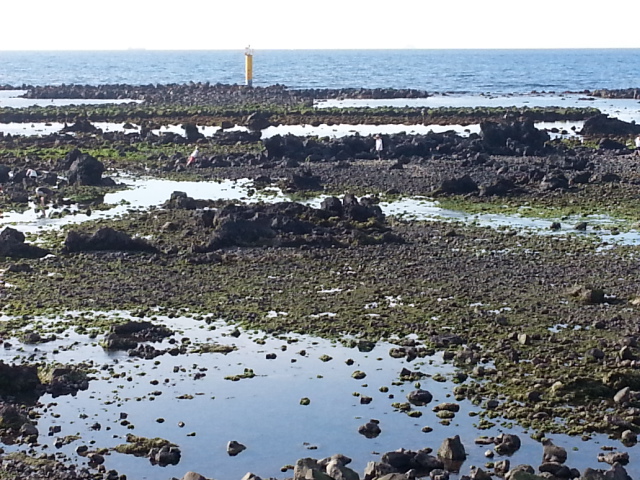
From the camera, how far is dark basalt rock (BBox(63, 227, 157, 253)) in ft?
102

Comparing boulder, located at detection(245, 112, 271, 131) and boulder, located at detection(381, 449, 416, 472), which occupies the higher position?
boulder, located at detection(381, 449, 416, 472)

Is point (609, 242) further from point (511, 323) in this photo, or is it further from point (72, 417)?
point (72, 417)

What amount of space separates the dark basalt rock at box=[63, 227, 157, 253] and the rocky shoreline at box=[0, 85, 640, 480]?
0.05 metres

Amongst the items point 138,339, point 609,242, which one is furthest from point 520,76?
point 138,339

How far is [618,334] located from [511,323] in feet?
7.91

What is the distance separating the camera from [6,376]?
19.2m

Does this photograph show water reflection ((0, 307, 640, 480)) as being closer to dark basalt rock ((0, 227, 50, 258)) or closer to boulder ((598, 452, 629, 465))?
boulder ((598, 452, 629, 465))

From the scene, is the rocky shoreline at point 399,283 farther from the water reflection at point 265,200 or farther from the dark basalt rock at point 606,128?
the dark basalt rock at point 606,128

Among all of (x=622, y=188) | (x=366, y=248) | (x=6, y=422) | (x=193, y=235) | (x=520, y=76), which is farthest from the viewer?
(x=520, y=76)

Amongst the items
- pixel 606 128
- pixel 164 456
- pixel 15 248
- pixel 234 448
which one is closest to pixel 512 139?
pixel 606 128

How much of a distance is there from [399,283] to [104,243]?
992 centimetres

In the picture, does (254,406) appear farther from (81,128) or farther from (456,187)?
(81,128)

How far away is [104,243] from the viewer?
31.0 metres

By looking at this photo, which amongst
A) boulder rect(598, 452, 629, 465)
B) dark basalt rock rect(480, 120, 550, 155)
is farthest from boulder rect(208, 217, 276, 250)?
dark basalt rock rect(480, 120, 550, 155)
